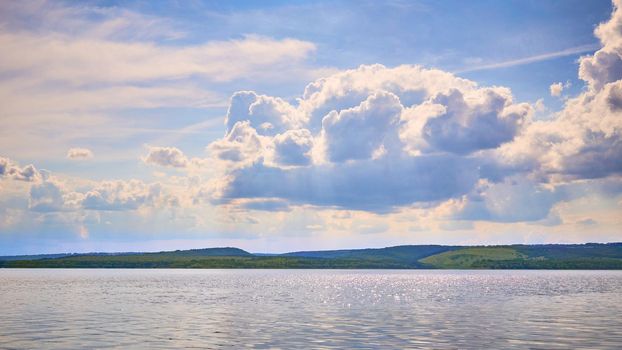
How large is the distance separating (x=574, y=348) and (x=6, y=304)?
88236 mm

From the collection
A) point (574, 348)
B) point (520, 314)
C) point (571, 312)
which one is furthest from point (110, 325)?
point (571, 312)

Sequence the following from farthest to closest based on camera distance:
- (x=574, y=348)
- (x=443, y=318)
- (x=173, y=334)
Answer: (x=443, y=318)
(x=173, y=334)
(x=574, y=348)

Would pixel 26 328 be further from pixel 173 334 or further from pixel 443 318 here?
pixel 443 318

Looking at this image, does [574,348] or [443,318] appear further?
[443,318]

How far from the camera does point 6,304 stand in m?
112

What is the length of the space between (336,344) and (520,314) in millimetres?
43616

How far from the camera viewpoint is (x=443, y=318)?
8994 cm

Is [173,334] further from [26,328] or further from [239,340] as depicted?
[26,328]

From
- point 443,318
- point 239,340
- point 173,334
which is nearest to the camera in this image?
point 239,340

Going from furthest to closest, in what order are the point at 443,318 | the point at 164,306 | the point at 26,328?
the point at 164,306
the point at 443,318
the point at 26,328

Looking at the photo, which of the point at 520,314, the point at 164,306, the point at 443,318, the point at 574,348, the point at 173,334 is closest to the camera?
the point at 574,348

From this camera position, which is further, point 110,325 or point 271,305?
point 271,305

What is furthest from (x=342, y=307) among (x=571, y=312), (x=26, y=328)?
(x=26, y=328)

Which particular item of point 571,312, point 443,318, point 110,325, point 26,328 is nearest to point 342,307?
point 443,318
